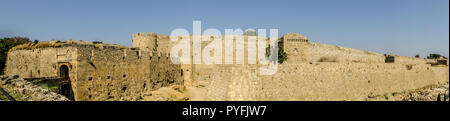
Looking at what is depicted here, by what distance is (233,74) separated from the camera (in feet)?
26.1

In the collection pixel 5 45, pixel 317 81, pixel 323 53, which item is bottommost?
pixel 317 81

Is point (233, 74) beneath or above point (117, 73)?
above

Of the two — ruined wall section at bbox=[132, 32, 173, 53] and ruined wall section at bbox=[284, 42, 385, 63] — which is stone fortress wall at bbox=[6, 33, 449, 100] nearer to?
ruined wall section at bbox=[284, 42, 385, 63]

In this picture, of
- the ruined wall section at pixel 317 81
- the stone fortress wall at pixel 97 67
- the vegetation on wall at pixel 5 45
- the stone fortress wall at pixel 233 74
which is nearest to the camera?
the ruined wall section at pixel 317 81

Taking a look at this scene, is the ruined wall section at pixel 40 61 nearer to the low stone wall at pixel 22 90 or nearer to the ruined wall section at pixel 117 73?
the ruined wall section at pixel 117 73

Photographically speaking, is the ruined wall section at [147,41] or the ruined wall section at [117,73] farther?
the ruined wall section at [147,41]

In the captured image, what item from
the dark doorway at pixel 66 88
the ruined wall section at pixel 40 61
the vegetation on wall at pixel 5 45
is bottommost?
the dark doorway at pixel 66 88

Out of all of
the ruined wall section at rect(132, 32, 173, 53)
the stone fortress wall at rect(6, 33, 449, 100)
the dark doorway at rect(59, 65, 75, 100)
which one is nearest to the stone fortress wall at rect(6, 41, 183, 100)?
the stone fortress wall at rect(6, 33, 449, 100)

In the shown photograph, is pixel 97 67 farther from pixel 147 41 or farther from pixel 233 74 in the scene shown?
pixel 147 41

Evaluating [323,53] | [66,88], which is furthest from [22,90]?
[323,53]

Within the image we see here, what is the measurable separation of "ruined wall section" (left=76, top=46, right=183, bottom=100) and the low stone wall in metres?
2.89

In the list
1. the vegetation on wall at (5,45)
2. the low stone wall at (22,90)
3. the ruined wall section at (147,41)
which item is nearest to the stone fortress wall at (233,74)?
the low stone wall at (22,90)

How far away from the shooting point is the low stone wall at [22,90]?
26.5 feet

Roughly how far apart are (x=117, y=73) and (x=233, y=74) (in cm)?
881
